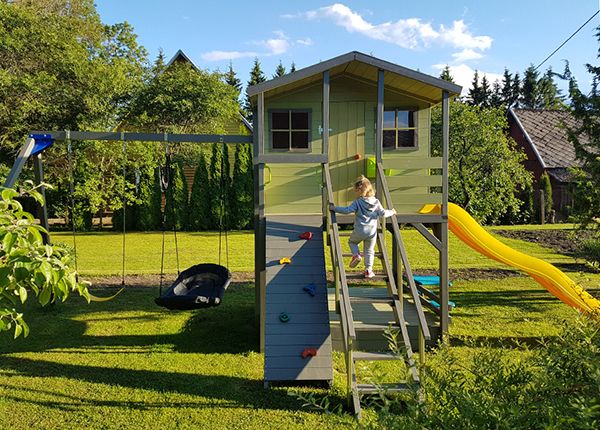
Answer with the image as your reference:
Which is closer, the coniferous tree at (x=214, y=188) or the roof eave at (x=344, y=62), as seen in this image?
the roof eave at (x=344, y=62)

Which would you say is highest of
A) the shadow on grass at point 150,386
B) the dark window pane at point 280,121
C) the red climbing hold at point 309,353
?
the dark window pane at point 280,121

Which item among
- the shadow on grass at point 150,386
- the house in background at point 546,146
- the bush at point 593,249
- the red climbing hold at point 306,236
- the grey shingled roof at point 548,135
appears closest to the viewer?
the bush at point 593,249

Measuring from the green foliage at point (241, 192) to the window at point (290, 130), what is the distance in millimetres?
12268

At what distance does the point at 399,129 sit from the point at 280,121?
1917 millimetres

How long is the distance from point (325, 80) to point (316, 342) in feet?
11.8

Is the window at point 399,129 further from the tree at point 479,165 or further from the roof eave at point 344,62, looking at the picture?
the tree at point 479,165

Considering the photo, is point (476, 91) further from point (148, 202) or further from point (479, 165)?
point (148, 202)

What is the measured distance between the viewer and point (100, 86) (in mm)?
17391

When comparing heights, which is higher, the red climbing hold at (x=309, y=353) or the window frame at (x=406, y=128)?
the window frame at (x=406, y=128)

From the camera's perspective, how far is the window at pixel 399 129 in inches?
296

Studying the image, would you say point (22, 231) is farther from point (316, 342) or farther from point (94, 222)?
point (94, 222)

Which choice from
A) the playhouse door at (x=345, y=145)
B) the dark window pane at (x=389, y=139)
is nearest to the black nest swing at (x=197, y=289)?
the playhouse door at (x=345, y=145)

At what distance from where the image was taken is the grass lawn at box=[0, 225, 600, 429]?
482cm

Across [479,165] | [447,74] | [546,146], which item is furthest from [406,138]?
[447,74]
